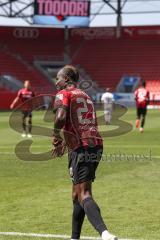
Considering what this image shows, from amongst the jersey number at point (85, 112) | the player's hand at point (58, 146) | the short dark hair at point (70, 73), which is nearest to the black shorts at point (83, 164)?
the player's hand at point (58, 146)

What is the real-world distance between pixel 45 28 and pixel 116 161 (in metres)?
49.1

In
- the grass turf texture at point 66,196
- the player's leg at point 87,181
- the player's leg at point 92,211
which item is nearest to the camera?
the player's leg at point 92,211

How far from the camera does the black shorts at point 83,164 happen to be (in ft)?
23.9

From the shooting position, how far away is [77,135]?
24.2ft

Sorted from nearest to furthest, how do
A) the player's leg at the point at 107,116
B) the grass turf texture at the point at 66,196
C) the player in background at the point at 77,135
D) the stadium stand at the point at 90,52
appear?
the player in background at the point at 77,135
the grass turf texture at the point at 66,196
the player's leg at the point at 107,116
the stadium stand at the point at 90,52

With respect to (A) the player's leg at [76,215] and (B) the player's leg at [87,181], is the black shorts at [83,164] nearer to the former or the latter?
(B) the player's leg at [87,181]

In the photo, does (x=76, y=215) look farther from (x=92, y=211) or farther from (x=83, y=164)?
(x=83, y=164)

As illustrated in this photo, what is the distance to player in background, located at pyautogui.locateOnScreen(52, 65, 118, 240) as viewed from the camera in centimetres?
726

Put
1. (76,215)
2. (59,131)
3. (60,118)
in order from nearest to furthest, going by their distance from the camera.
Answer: (60,118)
(59,131)
(76,215)

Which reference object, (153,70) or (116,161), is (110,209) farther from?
(153,70)

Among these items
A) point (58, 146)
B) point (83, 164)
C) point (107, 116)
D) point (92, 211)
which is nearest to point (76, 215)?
point (92, 211)

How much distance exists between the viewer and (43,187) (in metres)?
12.2

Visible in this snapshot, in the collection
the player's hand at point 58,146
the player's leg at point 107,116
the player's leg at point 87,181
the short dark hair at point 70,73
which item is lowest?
the player's leg at point 107,116

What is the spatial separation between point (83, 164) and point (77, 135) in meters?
0.34
